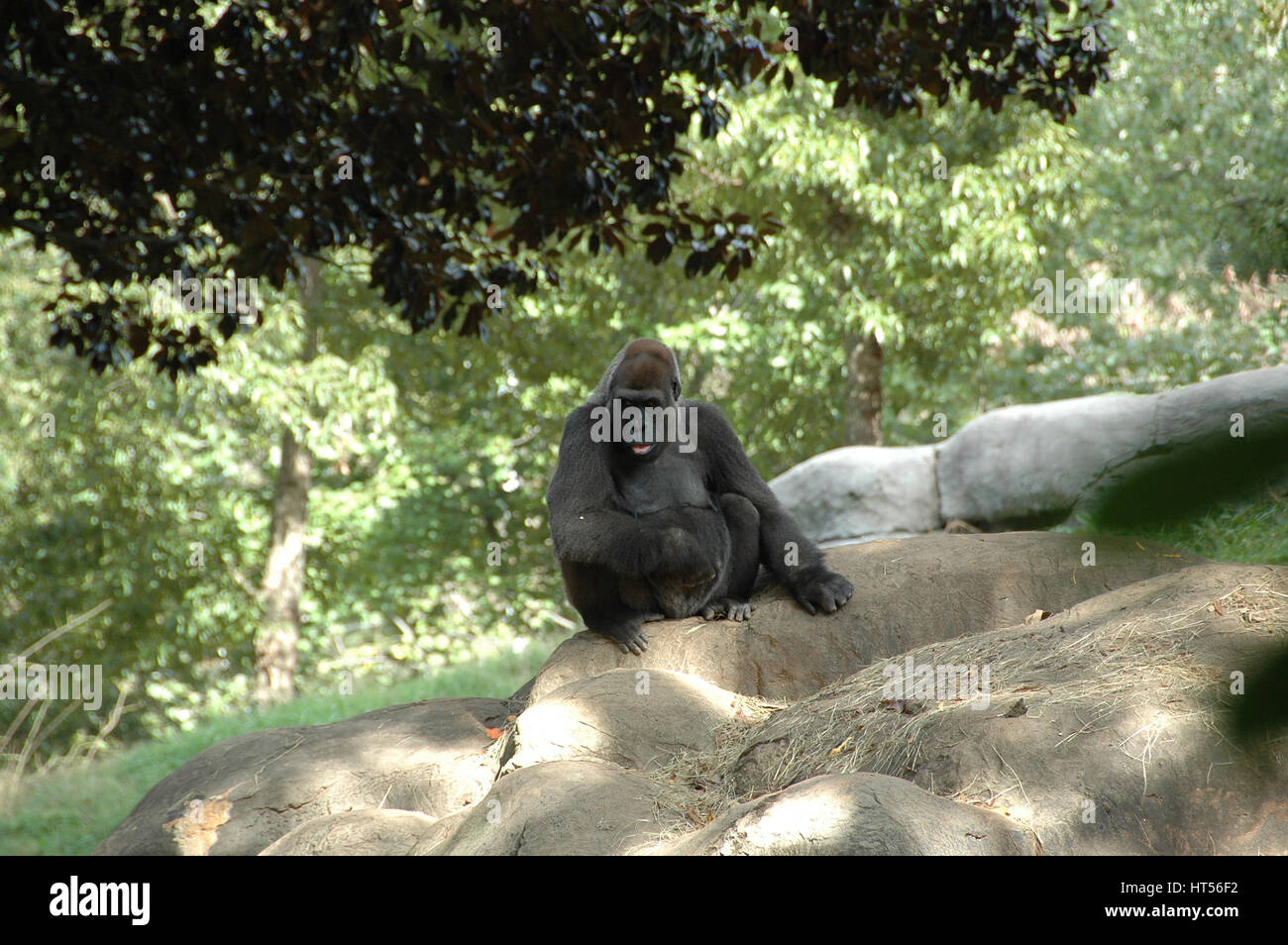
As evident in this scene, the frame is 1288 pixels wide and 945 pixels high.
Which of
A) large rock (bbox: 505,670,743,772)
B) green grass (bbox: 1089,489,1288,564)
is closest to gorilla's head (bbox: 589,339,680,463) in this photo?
large rock (bbox: 505,670,743,772)

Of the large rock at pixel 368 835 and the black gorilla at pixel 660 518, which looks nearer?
the large rock at pixel 368 835

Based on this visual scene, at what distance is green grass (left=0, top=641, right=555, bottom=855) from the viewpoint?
7.28 metres

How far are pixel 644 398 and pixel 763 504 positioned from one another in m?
0.91

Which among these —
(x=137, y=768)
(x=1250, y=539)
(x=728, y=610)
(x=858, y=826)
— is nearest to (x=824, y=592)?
(x=728, y=610)

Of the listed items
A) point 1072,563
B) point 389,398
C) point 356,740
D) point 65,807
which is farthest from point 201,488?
point 1072,563

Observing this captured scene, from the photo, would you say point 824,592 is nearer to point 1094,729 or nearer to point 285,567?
point 1094,729

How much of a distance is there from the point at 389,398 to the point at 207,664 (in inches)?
295

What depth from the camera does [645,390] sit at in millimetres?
5680

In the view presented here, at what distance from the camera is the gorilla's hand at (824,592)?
552 cm

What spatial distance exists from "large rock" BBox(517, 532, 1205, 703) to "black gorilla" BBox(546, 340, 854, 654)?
113 millimetres

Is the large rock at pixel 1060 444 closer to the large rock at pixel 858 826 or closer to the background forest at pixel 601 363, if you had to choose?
the large rock at pixel 858 826
